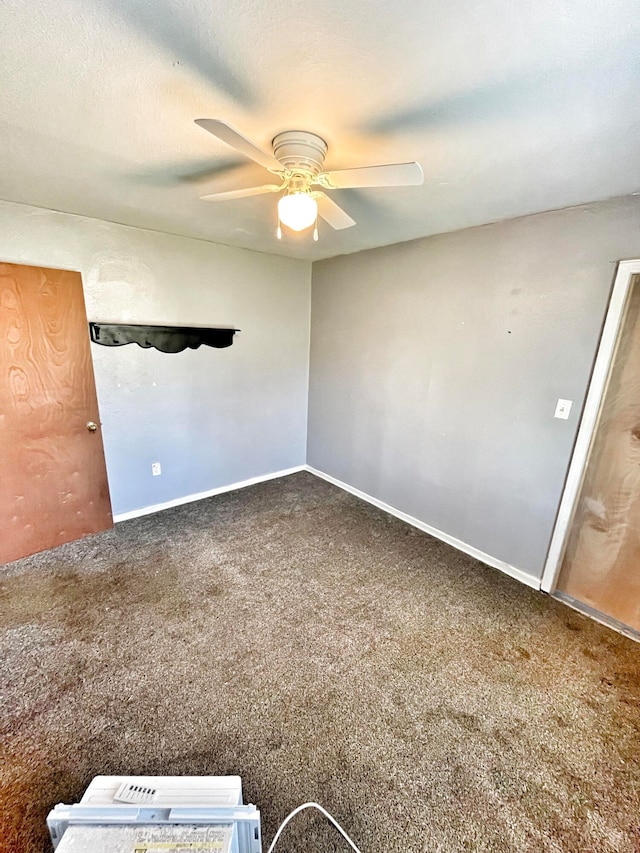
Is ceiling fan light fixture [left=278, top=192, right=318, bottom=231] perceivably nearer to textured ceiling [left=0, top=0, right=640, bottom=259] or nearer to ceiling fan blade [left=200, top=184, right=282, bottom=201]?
ceiling fan blade [left=200, top=184, right=282, bottom=201]

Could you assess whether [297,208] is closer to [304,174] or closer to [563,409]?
[304,174]

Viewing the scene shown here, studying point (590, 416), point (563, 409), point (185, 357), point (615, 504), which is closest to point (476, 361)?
point (563, 409)

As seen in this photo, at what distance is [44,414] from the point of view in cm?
252

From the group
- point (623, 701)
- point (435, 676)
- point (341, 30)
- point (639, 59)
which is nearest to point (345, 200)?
point (341, 30)

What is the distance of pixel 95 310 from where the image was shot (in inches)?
104

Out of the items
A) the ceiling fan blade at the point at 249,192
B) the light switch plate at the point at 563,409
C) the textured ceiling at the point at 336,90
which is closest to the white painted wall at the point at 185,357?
the textured ceiling at the point at 336,90

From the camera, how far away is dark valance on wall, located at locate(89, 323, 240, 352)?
2.67m

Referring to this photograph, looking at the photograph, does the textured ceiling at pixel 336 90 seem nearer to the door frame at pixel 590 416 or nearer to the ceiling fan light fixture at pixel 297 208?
the ceiling fan light fixture at pixel 297 208

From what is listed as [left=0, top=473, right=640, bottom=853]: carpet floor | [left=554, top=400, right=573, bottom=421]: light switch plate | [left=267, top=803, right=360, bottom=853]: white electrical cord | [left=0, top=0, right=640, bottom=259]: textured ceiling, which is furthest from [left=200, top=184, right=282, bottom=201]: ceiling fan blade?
[left=267, top=803, right=360, bottom=853]: white electrical cord

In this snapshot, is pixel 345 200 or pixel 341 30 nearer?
pixel 341 30

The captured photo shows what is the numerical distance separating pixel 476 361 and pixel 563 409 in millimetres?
634

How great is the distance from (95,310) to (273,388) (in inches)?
66.0

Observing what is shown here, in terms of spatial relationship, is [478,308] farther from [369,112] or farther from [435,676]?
[435,676]

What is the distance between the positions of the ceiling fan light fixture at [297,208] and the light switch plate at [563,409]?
180cm
